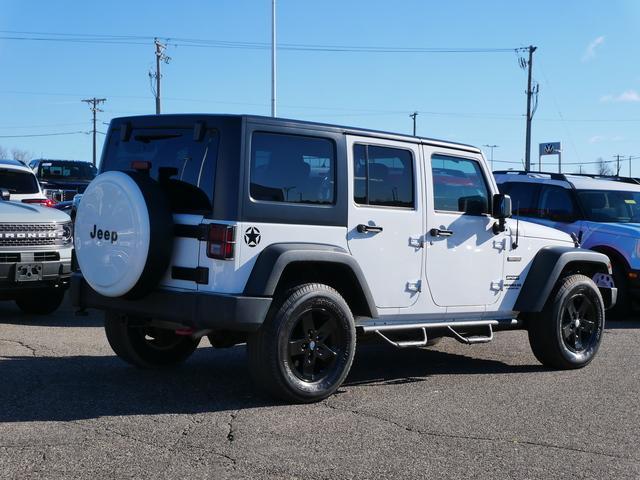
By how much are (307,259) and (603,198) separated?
7723 mm

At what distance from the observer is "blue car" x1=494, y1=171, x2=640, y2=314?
1144 centimetres

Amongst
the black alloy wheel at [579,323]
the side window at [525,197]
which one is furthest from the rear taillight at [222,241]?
the side window at [525,197]

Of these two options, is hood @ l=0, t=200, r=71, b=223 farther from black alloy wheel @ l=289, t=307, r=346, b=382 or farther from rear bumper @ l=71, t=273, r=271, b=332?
black alloy wheel @ l=289, t=307, r=346, b=382

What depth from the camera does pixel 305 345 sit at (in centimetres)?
598

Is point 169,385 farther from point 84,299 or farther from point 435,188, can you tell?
point 435,188

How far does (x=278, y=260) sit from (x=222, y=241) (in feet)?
1.34

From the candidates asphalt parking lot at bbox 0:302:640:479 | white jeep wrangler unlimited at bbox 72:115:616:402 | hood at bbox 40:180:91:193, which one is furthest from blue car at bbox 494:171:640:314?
hood at bbox 40:180:91:193

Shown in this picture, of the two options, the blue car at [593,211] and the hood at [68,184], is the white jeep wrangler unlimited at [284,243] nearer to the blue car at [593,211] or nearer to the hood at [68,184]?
the blue car at [593,211]

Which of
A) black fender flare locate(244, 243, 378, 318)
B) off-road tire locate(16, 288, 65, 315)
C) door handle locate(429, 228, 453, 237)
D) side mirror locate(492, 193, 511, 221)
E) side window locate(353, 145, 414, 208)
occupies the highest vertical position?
side window locate(353, 145, 414, 208)

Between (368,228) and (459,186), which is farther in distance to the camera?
(459,186)

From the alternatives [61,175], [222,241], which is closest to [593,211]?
[222,241]

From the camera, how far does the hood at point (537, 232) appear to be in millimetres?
7559

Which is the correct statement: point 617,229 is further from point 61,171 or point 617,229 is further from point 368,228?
point 61,171

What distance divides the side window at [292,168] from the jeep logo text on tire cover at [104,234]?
1.06m
